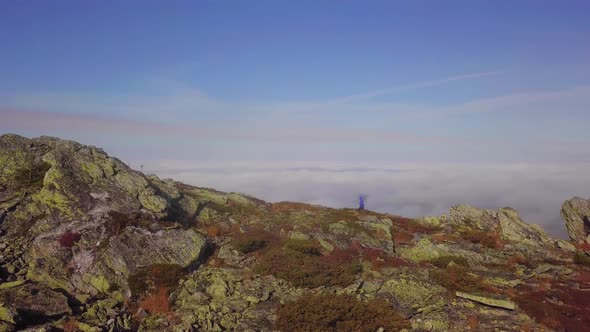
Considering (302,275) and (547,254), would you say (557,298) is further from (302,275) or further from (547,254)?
(302,275)

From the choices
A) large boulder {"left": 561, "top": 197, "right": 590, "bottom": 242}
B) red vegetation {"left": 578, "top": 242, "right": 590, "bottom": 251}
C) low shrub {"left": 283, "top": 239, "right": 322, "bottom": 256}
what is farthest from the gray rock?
large boulder {"left": 561, "top": 197, "right": 590, "bottom": 242}

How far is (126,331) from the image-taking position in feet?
55.9

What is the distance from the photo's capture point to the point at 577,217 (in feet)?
122

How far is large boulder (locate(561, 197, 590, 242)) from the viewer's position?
36531 mm

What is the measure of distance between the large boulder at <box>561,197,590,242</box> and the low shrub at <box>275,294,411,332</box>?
27.5m

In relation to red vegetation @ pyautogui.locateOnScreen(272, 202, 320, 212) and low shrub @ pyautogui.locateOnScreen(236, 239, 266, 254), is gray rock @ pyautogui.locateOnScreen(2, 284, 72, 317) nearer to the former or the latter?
low shrub @ pyautogui.locateOnScreen(236, 239, 266, 254)

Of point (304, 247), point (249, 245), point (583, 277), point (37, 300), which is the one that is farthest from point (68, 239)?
point (583, 277)

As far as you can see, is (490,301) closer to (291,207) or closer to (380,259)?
(380,259)

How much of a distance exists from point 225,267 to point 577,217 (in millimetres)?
33831

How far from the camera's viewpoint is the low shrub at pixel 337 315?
57.9ft

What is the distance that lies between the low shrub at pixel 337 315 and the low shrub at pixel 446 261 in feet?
26.5

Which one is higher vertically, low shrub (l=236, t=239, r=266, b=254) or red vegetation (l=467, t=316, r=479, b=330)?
low shrub (l=236, t=239, r=266, b=254)

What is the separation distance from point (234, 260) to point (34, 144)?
18230 mm

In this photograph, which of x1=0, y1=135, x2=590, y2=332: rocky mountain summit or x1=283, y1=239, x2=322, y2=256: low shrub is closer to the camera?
x1=0, y1=135, x2=590, y2=332: rocky mountain summit
